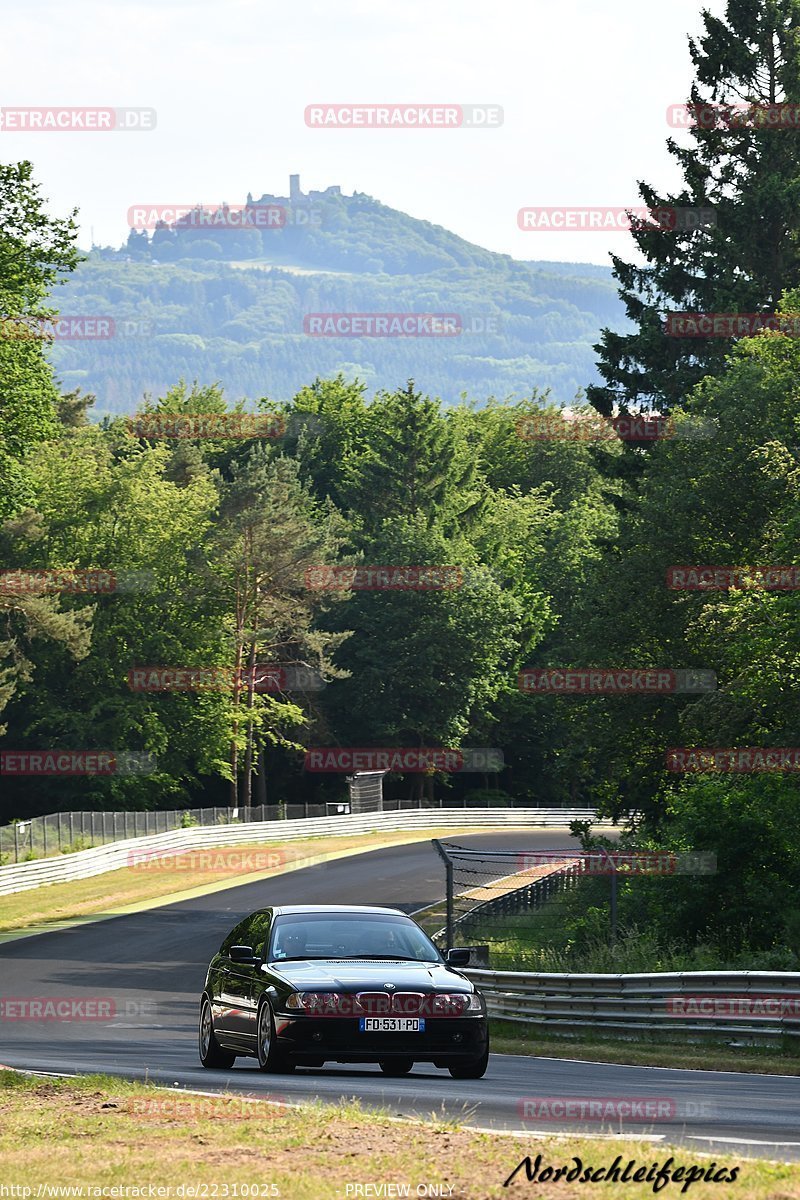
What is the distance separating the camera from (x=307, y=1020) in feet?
45.5

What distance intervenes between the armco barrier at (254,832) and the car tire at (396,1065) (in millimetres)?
37281

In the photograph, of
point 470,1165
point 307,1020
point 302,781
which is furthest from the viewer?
point 302,781

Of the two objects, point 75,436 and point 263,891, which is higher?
point 75,436

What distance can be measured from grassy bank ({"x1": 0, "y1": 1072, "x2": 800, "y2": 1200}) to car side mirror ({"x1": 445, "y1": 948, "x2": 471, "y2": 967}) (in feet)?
12.0

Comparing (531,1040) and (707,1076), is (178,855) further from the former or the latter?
(707,1076)

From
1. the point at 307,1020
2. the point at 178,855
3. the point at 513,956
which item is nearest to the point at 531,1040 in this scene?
the point at 513,956

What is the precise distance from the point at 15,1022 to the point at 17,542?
57329 millimetres

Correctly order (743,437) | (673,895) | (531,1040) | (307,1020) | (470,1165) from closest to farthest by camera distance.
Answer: (470,1165), (307,1020), (531,1040), (673,895), (743,437)
